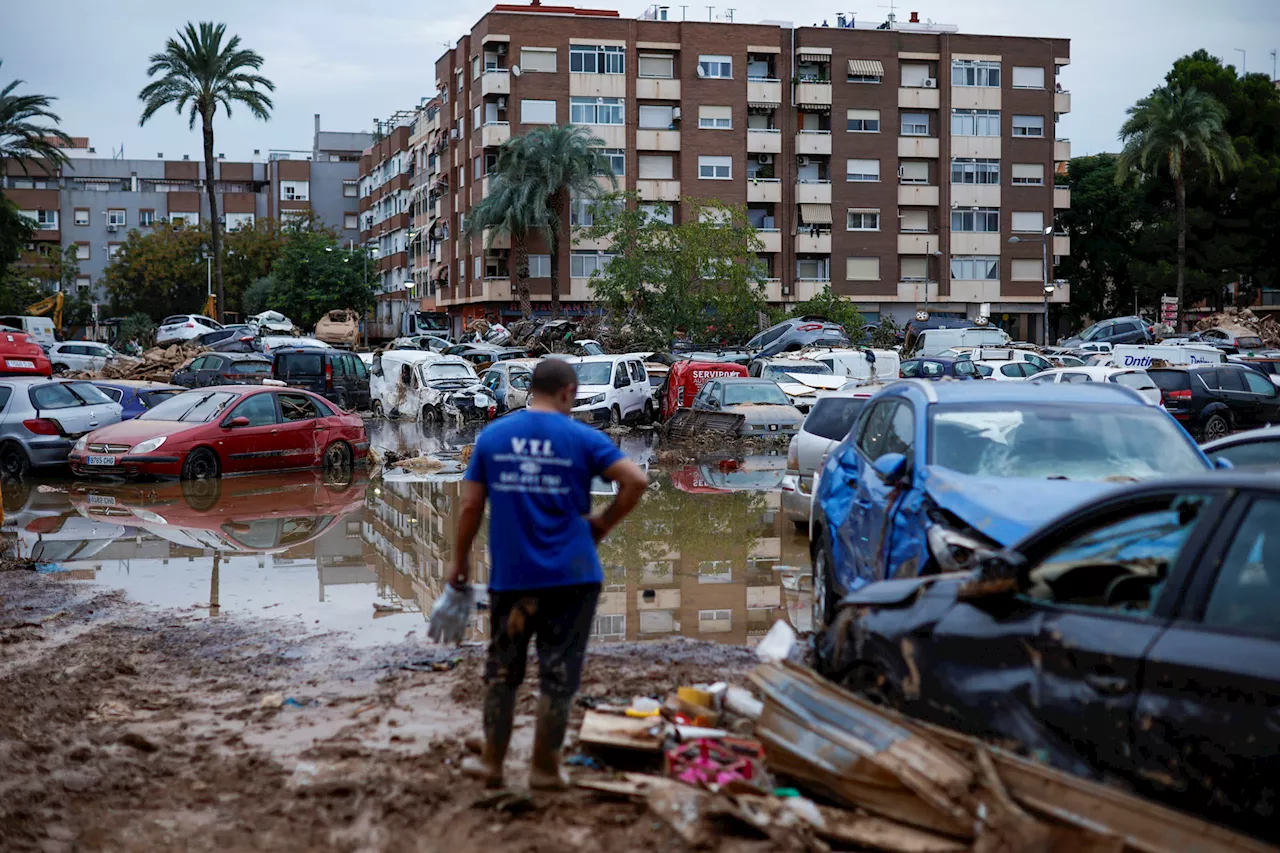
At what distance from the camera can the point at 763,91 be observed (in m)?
67.8

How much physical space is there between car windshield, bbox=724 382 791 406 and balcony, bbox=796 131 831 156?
45810 mm

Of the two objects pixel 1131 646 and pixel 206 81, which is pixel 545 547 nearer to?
pixel 1131 646

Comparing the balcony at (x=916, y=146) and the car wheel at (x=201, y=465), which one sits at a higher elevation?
the balcony at (x=916, y=146)

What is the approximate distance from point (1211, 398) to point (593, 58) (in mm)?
47192

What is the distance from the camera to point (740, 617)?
9414 mm

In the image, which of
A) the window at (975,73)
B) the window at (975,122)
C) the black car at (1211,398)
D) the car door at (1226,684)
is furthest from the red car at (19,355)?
the window at (975,73)

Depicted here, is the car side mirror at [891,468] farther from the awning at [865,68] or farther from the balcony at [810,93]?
the awning at [865,68]

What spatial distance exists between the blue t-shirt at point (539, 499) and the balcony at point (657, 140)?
63.7 meters

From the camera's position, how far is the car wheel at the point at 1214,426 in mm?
25516

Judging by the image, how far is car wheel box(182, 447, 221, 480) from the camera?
18.3 m

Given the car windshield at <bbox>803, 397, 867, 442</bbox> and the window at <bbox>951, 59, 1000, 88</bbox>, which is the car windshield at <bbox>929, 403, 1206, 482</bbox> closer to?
the car windshield at <bbox>803, 397, 867, 442</bbox>

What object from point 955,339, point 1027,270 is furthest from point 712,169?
point 955,339

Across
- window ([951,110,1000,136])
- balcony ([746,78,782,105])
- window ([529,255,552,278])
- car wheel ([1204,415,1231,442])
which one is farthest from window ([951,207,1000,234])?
car wheel ([1204,415,1231,442])

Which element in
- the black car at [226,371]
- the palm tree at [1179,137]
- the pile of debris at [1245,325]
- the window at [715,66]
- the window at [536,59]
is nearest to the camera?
the black car at [226,371]
